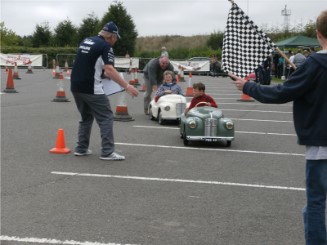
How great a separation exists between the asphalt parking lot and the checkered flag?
1.46 m

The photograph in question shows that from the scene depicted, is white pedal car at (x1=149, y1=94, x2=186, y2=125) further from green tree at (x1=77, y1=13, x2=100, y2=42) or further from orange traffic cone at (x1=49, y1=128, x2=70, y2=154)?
green tree at (x1=77, y1=13, x2=100, y2=42)

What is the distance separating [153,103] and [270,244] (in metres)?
8.36

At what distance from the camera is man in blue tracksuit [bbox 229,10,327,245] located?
3855 millimetres

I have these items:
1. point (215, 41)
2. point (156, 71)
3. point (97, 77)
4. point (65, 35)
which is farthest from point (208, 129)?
point (65, 35)

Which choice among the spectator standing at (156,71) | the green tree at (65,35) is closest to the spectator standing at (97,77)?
the spectator standing at (156,71)

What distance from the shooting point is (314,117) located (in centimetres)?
391

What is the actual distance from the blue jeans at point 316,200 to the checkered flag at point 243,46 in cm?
146

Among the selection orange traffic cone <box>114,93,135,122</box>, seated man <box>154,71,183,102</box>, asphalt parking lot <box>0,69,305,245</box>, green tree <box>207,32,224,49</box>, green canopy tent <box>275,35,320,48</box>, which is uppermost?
green tree <box>207,32,224,49</box>

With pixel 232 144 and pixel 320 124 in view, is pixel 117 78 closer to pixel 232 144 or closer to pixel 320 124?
pixel 232 144

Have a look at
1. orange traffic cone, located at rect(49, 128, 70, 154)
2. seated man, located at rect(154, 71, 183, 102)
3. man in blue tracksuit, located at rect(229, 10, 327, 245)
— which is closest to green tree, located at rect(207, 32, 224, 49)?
seated man, located at rect(154, 71, 183, 102)

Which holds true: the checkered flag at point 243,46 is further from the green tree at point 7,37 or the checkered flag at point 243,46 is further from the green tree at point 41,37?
the green tree at point 7,37

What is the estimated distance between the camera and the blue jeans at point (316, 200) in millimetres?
3889

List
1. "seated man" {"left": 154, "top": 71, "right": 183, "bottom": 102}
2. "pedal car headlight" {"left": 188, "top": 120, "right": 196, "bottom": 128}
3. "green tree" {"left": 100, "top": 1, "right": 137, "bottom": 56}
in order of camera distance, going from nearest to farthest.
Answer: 1. "pedal car headlight" {"left": 188, "top": 120, "right": 196, "bottom": 128}
2. "seated man" {"left": 154, "top": 71, "right": 183, "bottom": 102}
3. "green tree" {"left": 100, "top": 1, "right": 137, "bottom": 56}

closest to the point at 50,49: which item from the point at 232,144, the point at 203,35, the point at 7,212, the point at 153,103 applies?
the point at 203,35
